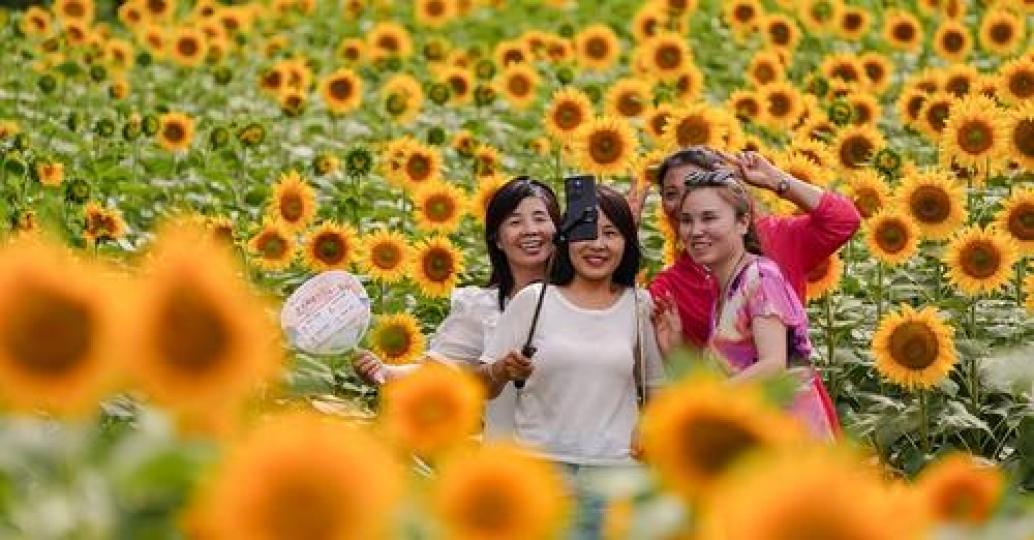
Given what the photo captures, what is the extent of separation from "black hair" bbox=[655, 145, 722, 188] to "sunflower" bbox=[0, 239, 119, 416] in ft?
10.6

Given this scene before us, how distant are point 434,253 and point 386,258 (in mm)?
126

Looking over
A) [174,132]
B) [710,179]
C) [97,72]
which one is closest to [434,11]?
[97,72]

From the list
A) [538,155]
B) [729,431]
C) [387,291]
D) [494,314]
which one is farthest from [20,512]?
[538,155]

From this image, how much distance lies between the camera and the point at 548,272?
14.1ft

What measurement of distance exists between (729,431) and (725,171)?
311 centimetres

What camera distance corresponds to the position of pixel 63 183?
21.2 feet

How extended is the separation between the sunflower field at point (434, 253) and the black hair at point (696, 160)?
0.54 m

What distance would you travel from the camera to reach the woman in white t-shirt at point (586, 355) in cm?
430

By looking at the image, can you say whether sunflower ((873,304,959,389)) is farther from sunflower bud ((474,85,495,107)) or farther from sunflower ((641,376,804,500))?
sunflower bud ((474,85,495,107))

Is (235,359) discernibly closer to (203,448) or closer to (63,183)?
(203,448)

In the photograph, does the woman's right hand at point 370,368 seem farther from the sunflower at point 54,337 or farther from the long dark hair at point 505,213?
the sunflower at point 54,337

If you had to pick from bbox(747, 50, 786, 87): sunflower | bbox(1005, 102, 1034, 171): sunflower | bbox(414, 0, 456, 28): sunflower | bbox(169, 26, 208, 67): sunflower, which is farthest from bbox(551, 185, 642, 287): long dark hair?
bbox(414, 0, 456, 28): sunflower

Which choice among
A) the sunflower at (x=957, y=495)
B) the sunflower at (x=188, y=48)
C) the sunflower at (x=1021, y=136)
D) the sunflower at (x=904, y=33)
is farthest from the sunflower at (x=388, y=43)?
the sunflower at (x=957, y=495)

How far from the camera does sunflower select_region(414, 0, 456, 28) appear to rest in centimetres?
1057
